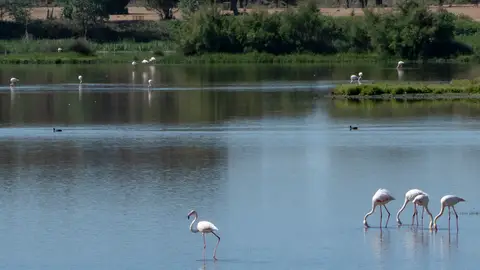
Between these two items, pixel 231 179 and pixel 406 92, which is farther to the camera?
pixel 406 92

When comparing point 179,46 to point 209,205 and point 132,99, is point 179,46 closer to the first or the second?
point 132,99

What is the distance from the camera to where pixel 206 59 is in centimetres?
7831

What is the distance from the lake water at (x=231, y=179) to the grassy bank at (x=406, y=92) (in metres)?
1.70

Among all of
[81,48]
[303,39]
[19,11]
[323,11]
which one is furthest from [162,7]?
[303,39]

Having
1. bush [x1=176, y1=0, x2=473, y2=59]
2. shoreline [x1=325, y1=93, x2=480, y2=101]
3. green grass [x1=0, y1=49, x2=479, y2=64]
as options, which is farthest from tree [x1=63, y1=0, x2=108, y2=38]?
shoreline [x1=325, y1=93, x2=480, y2=101]

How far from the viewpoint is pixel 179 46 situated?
8044 centimetres

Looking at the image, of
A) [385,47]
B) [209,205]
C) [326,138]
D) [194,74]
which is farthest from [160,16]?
[209,205]

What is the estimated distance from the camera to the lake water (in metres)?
17.2

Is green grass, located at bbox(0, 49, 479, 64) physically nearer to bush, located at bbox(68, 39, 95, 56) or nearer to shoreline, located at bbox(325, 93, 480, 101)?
bush, located at bbox(68, 39, 95, 56)

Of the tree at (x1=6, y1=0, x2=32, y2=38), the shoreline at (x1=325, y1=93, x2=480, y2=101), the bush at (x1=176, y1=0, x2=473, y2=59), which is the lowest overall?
the shoreline at (x1=325, y1=93, x2=480, y2=101)

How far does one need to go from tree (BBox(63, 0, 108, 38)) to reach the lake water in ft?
146

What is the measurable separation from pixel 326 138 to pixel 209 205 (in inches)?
439

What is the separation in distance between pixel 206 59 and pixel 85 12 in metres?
16.9

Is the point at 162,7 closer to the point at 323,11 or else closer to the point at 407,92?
the point at 323,11
